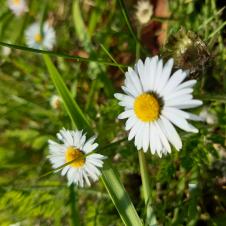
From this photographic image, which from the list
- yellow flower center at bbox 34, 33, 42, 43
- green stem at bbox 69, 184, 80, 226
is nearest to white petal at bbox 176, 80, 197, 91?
→ green stem at bbox 69, 184, 80, 226

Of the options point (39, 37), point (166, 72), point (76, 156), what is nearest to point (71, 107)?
point (76, 156)

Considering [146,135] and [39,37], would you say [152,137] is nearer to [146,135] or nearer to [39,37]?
[146,135]

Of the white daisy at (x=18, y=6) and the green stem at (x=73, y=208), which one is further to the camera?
the white daisy at (x=18, y=6)

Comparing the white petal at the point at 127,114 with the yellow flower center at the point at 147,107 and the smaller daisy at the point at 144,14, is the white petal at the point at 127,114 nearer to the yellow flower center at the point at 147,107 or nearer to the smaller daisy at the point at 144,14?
the yellow flower center at the point at 147,107

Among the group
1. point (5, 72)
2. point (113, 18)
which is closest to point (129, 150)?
point (113, 18)

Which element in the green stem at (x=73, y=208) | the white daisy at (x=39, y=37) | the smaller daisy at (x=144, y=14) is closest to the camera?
the green stem at (x=73, y=208)

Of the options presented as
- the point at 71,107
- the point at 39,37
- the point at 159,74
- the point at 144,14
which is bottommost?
the point at 159,74

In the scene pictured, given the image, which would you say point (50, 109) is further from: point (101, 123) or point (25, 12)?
point (25, 12)

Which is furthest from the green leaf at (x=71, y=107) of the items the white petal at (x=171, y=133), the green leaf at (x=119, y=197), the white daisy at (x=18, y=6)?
the white daisy at (x=18, y=6)

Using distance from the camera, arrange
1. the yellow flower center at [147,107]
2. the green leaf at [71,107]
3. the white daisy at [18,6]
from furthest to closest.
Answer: the white daisy at [18,6], the green leaf at [71,107], the yellow flower center at [147,107]
